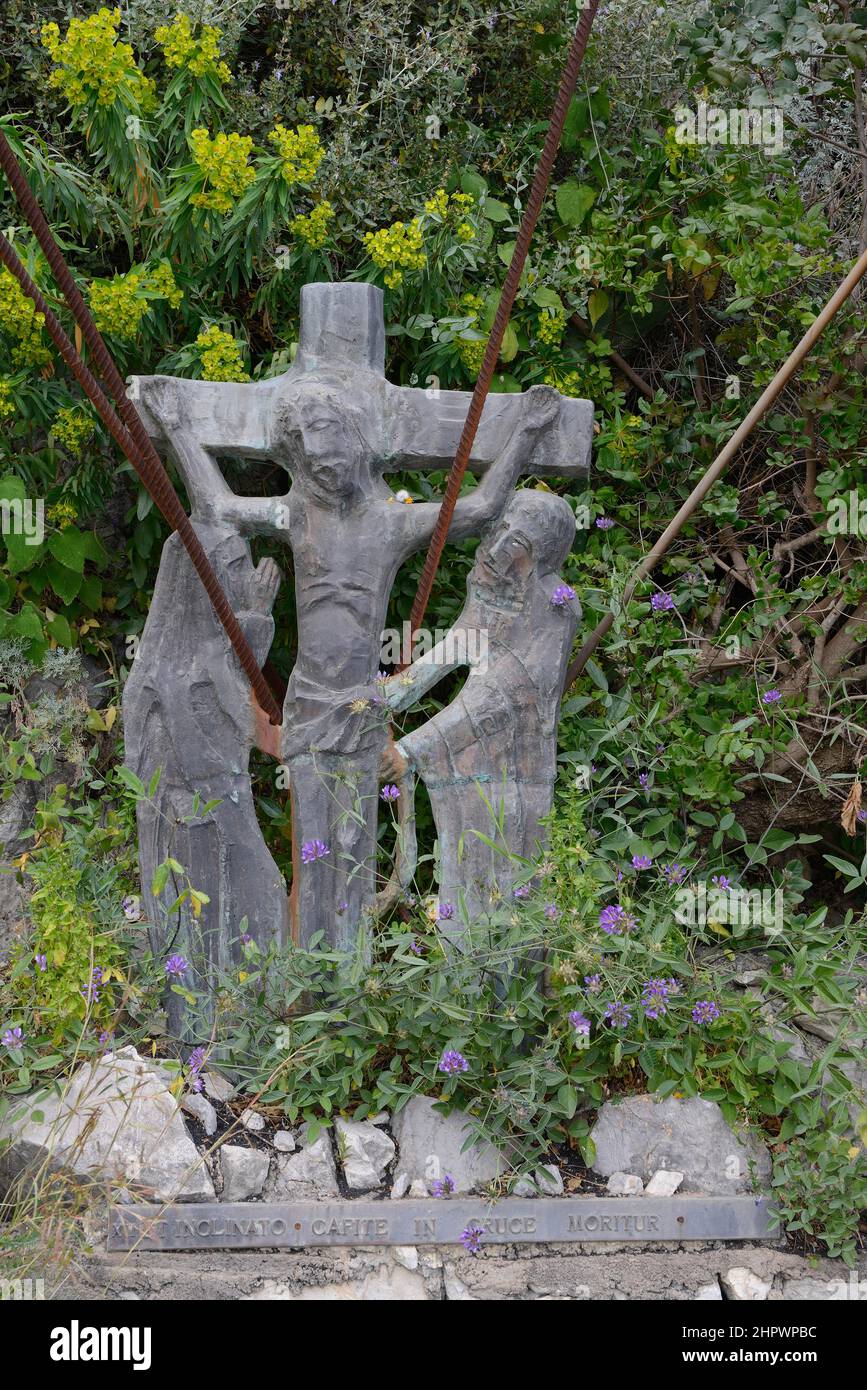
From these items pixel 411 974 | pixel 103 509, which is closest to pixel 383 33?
pixel 103 509

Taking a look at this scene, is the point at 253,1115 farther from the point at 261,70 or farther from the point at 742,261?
the point at 261,70

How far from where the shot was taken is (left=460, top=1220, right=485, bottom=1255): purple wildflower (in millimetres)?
3021

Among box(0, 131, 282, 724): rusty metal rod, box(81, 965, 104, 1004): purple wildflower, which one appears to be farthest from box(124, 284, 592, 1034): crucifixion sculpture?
box(81, 965, 104, 1004): purple wildflower

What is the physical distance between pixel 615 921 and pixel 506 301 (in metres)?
1.53

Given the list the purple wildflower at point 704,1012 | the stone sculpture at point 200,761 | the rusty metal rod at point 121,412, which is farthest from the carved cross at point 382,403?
the purple wildflower at point 704,1012

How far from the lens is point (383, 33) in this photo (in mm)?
4355

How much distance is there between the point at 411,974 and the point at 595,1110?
592mm

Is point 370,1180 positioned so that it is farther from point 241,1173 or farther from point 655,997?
point 655,997

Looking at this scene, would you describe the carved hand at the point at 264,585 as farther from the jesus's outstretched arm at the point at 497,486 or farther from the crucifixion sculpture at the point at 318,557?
the jesus's outstretched arm at the point at 497,486

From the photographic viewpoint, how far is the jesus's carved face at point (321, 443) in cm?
348

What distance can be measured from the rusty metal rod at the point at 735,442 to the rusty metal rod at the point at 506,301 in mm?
561

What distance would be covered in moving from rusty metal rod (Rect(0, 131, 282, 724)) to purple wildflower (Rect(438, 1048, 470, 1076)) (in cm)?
100

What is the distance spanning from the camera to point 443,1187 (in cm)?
311

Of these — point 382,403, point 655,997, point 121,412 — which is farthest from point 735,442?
point 121,412
